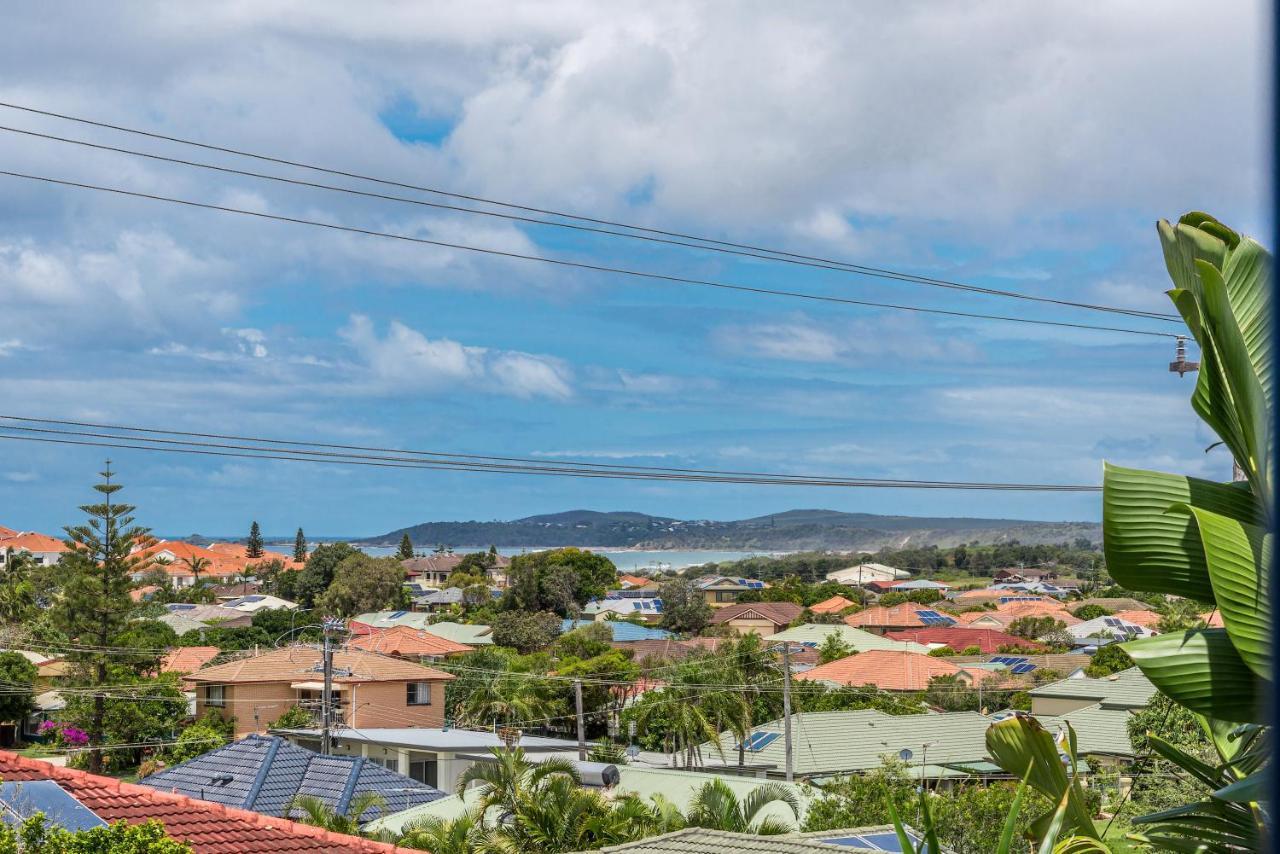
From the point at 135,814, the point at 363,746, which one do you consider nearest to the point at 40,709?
the point at 363,746

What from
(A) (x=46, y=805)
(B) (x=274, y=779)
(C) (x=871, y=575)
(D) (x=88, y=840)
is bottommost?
(C) (x=871, y=575)

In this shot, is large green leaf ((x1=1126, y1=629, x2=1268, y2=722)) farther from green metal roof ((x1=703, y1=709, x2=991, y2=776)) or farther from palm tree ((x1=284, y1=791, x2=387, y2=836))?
green metal roof ((x1=703, y1=709, x2=991, y2=776))

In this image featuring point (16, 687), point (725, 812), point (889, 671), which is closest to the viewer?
point (725, 812)

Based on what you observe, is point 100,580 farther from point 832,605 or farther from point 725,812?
point 832,605

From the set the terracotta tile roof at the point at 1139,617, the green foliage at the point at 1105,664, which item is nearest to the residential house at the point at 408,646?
the green foliage at the point at 1105,664

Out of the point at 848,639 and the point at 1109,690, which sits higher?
the point at 1109,690

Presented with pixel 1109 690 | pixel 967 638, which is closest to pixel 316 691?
pixel 1109 690
